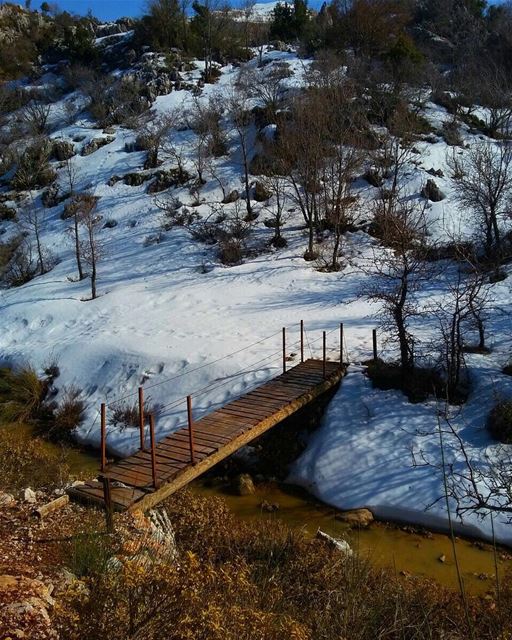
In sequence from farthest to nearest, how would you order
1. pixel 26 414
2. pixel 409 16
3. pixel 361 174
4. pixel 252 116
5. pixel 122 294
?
1. pixel 409 16
2. pixel 252 116
3. pixel 361 174
4. pixel 122 294
5. pixel 26 414

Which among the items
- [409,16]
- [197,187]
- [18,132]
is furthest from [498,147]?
[18,132]

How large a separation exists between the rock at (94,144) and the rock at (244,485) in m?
29.5

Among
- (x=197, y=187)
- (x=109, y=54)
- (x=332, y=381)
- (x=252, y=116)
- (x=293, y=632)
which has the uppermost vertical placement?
(x=109, y=54)

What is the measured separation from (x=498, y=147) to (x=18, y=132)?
31604 mm

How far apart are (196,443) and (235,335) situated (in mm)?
6661

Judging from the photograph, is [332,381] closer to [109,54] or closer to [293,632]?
[293,632]

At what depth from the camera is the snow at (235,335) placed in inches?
390

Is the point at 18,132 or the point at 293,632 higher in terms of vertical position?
the point at 18,132

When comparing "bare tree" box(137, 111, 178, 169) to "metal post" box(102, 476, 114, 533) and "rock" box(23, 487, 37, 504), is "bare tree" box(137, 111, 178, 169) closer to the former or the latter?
"rock" box(23, 487, 37, 504)

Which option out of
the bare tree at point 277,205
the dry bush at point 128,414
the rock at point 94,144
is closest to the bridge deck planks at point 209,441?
the dry bush at point 128,414

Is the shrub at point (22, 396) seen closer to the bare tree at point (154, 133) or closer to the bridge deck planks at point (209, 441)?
the bridge deck planks at point (209, 441)

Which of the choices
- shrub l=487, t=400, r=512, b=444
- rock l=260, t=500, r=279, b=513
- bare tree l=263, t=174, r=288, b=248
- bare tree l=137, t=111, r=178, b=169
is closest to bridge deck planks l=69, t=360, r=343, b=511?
rock l=260, t=500, r=279, b=513

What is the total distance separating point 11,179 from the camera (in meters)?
33.0

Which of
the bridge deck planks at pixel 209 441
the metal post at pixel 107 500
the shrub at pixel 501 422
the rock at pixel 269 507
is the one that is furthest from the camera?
the shrub at pixel 501 422
